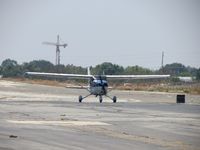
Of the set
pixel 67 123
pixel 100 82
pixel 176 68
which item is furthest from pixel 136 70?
pixel 67 123

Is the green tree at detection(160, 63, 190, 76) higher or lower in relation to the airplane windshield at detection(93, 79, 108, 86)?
higher

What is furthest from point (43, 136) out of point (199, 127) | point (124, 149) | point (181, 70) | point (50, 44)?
point (50, 44)

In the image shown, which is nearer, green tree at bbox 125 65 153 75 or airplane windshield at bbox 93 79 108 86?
airplane windshield at bbox 93 79 108 86

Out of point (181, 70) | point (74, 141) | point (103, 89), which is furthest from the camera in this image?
point (181, 70)

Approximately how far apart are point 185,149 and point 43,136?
4.02 m

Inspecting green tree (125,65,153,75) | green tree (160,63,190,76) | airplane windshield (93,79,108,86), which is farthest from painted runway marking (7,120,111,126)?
green tree (160,63,190,76)

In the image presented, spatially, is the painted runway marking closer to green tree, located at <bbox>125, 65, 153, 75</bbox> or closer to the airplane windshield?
the airplane windshield

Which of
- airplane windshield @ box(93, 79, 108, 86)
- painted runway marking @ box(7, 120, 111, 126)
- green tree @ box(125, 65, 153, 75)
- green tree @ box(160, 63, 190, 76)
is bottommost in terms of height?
painted runway marking @ box(7, 120, 111, 126)

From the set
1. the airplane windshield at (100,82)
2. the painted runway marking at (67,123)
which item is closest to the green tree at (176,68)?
the airplane windshield at (100,82)

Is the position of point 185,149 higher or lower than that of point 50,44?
lower

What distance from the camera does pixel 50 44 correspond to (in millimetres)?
191750

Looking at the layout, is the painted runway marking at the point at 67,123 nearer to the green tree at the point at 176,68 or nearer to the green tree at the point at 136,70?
the green tree at the point at 136,70

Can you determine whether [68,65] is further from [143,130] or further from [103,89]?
[143,130]

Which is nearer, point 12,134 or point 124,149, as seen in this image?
point 124,149
